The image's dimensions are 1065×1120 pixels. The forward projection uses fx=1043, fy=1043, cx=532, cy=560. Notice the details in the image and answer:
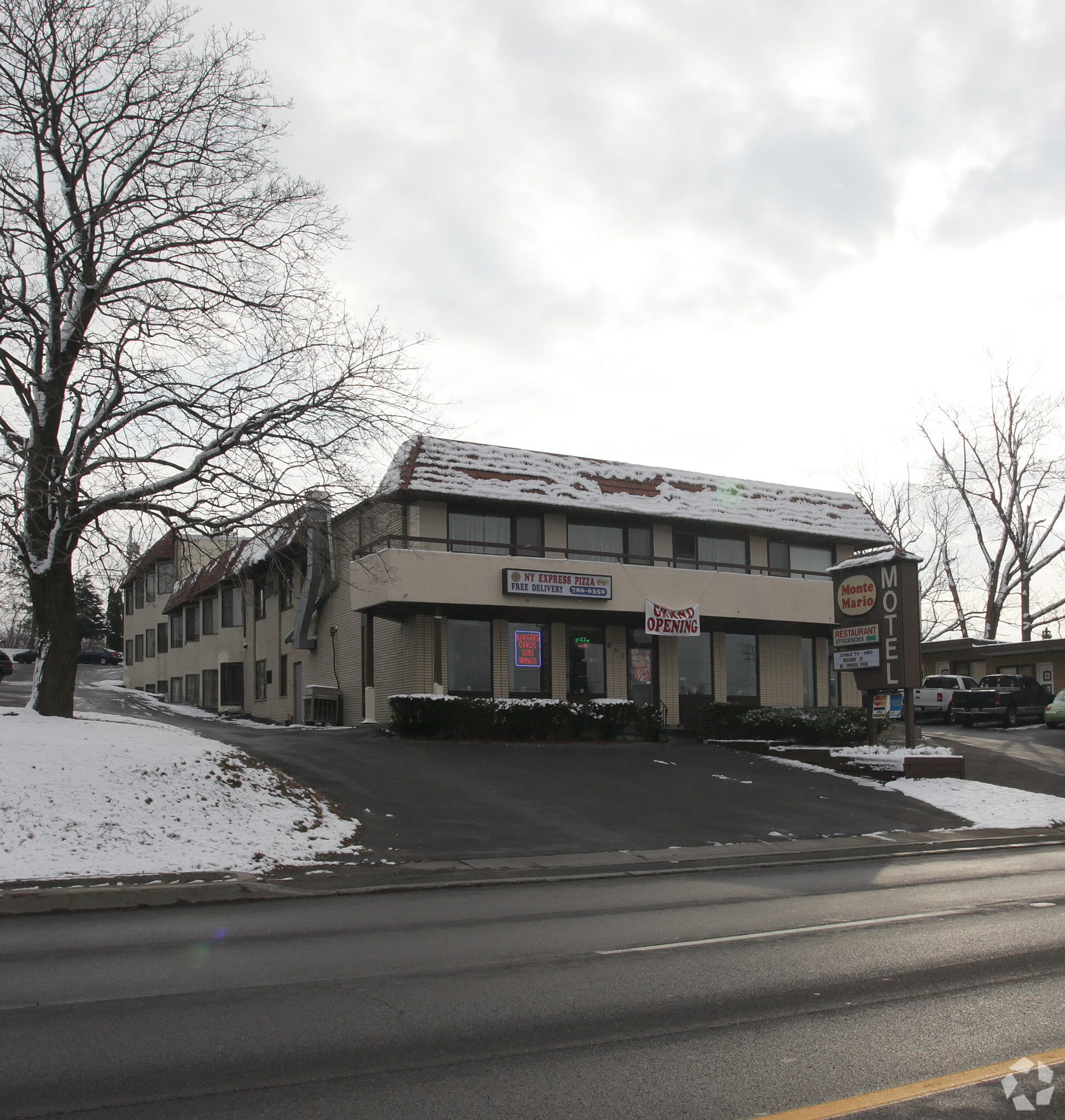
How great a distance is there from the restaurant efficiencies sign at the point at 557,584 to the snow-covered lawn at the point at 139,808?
36.9ft

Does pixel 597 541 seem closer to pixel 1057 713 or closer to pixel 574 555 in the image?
pixel 574 555

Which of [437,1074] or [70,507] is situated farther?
[70,507]

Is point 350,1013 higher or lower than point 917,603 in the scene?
lower

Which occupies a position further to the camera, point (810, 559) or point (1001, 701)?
point (1001, 701)

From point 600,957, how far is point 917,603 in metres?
17.5

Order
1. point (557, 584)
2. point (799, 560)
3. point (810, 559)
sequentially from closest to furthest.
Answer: point (557, 584)
point (799, 560)
point (810, 559)

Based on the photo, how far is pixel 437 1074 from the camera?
198 inches

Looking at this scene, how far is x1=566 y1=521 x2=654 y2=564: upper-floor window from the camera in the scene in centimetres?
→ 3062

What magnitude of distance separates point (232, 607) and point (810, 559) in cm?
2281

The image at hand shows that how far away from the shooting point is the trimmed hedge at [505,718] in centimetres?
2466

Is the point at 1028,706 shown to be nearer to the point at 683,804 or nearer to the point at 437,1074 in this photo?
the point at 683,804

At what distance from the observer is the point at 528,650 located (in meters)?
29.5

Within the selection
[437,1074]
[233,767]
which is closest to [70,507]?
[233,767]

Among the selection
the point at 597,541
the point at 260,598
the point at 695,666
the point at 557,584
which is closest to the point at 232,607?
the point at 260,598
